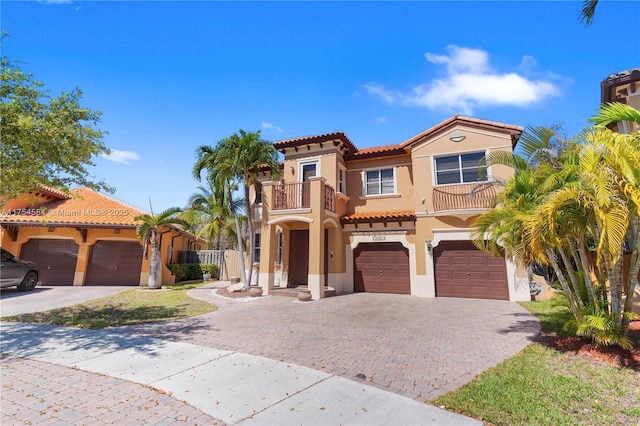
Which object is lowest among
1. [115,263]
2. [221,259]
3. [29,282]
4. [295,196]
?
[29,282]

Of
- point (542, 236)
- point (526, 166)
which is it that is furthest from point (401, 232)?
point (542, 236)

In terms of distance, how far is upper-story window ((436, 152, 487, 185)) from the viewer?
1523cm

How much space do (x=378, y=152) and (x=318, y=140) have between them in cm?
334

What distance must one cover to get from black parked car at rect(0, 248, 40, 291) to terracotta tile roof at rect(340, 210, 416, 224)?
1624 cm

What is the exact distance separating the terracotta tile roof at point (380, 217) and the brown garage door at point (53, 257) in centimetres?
1613

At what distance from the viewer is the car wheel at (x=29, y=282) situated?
15912 millimetres

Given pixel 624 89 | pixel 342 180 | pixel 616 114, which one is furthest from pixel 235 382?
pixel 342 180

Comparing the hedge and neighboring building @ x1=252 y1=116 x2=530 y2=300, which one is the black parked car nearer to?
the hedge

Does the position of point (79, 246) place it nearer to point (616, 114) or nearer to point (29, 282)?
point (29, 282)

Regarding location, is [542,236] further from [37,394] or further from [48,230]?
[48,230]

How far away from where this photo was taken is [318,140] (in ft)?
55.2

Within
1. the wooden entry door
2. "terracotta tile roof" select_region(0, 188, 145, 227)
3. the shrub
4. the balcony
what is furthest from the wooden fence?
the balcony

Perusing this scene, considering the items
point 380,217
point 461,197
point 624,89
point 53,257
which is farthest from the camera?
point 53,257

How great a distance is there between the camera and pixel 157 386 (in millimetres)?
4867
